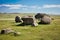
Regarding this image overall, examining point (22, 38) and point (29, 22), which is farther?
point (29, 22)

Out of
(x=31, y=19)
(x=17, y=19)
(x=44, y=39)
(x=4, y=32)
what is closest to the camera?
(x=44, y=39)

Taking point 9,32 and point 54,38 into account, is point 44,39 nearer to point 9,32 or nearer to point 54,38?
point 54,38

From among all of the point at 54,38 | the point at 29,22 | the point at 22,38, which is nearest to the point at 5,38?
the point at 22,38

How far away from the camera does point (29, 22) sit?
31.0 metres

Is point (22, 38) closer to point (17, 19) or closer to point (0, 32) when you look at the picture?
point (0, 32)

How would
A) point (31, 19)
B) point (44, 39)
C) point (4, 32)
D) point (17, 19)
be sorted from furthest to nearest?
point (17, 19)
point (31, 19)
point (4, 32)
point (44, 39)

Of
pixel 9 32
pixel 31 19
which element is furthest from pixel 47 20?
pixel 9 32

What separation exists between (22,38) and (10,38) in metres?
1.37

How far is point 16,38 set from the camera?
17.1 metres

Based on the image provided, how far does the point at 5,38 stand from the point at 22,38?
1.95 meters

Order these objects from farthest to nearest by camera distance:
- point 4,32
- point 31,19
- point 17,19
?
1. point 17,19
2. point 31,19
3. point 4,32

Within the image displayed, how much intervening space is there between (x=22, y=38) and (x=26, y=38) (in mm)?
457

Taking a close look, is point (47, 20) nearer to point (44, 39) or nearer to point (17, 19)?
point (17, 19)

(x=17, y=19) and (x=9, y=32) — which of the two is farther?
(x=17, y=19)
